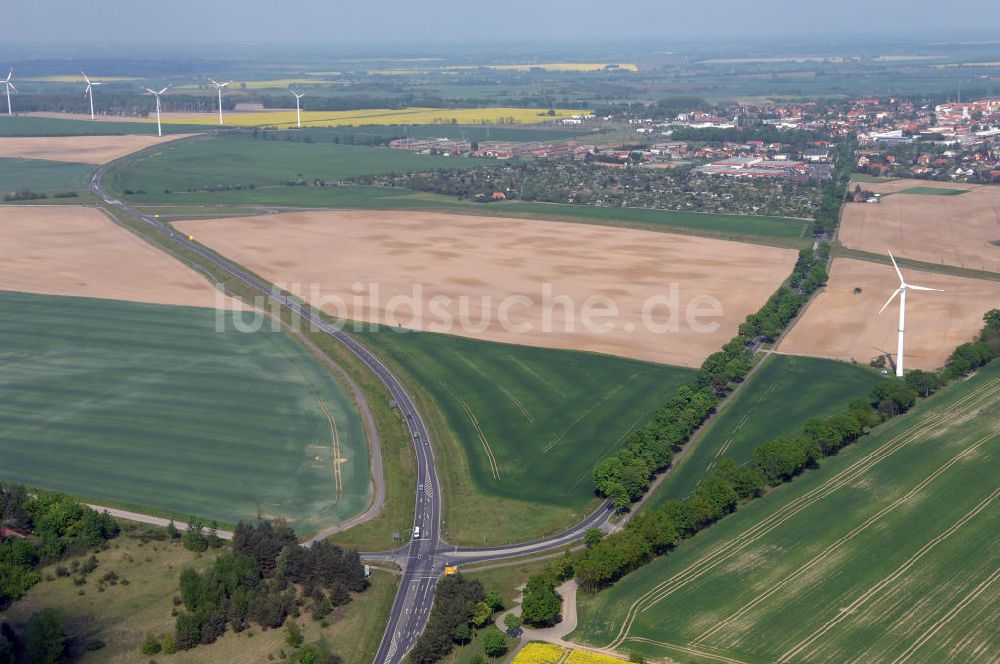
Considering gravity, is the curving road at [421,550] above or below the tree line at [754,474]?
below

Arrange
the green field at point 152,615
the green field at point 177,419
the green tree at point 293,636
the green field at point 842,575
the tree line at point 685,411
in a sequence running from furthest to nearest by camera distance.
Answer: the tree line at point 685,411 → the green field at point 177,419 → the green tree at point 293,636 → the green field at point 152,615 → the green field at point 842,575

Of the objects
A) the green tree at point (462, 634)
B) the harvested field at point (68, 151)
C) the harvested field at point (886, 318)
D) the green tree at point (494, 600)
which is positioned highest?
the harvested field at point (68, 151)

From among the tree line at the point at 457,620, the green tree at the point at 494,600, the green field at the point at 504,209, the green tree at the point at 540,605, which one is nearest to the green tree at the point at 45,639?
the tree line at the point at 457,620

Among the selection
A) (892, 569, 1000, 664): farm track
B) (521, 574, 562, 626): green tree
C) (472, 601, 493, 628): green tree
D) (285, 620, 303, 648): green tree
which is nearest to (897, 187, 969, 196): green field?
(892, 569, 1000, 664): farm track

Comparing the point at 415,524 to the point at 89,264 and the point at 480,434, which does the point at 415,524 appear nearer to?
the point at 480,434

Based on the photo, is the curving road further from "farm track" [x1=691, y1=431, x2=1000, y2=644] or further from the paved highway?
"farm track" [x1=691, y1=431, x2=1000, y2=644]

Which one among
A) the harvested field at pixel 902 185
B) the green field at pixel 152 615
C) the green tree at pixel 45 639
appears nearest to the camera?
the green tree at pixel 45 639

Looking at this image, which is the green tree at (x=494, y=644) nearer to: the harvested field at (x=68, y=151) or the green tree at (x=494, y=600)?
the green tree at (x=494, y=600)

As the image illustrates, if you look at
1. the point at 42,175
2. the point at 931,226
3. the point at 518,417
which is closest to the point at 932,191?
the point at 931,226
